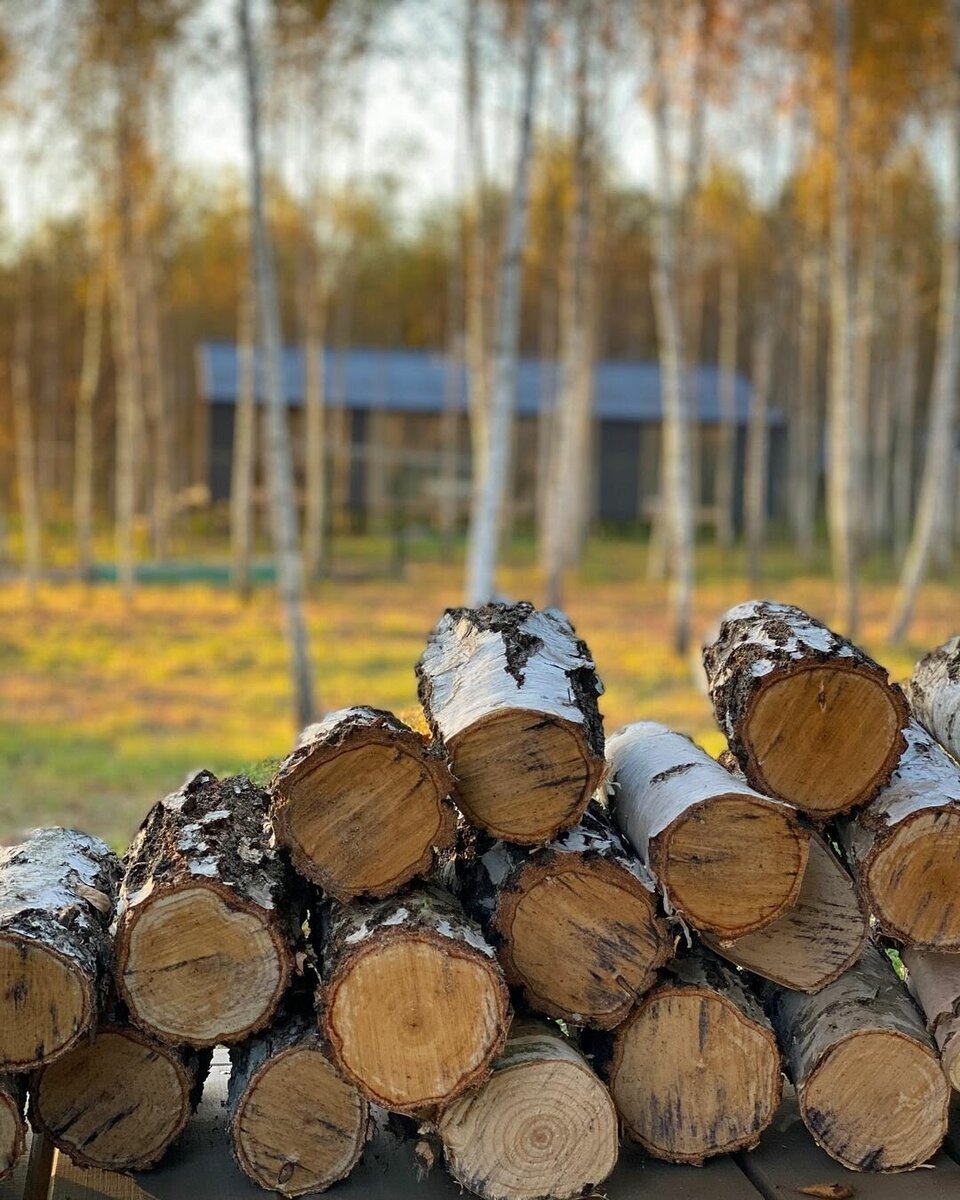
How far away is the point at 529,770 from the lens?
3.48m

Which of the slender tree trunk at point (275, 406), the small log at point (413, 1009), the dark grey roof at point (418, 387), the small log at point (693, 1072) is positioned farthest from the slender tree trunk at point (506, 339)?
the dark grey roof at point (418, 387)

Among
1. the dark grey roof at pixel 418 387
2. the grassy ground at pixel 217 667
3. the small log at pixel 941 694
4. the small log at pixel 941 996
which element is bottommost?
the grassy ground at pixel 217 667

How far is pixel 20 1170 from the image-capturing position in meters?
3.66

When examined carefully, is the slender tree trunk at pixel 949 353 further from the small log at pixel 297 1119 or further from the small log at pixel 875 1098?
the small log at pixel 297 1119

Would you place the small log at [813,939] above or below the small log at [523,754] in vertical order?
below

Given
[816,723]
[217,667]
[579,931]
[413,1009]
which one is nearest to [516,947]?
[579,931]

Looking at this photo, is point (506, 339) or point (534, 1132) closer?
point (534, 1132)

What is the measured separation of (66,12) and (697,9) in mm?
7254

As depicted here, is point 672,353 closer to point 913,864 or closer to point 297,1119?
point 913,864

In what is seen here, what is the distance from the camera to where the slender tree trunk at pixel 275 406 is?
10.8 metres

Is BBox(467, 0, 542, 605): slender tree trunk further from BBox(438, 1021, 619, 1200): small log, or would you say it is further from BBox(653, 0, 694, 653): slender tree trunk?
BBox(438, 1021, 619, 1200): small log

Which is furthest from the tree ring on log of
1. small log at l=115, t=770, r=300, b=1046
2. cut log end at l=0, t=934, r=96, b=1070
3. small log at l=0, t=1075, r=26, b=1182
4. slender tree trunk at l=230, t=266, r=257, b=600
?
slender tree trunk at l=230, t=266, r=257, b=600

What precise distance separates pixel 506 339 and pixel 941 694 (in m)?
7.88

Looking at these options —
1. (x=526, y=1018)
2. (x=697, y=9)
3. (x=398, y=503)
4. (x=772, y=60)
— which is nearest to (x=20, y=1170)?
(x=526, y=1018)
